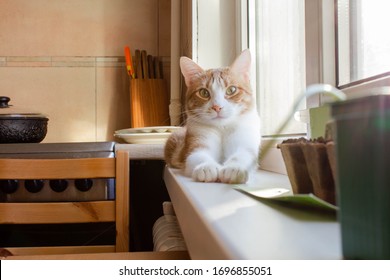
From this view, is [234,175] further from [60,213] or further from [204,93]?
[60,213]

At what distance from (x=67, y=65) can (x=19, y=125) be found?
0.65 meters

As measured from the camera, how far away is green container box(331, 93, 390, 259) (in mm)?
202

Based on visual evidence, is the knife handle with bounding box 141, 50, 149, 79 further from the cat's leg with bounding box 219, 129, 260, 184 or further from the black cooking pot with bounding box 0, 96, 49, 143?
the cat's leg with bounding box 219, 129, 260, 184

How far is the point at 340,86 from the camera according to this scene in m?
0.62

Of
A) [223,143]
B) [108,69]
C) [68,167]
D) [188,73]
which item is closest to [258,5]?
[188,73]

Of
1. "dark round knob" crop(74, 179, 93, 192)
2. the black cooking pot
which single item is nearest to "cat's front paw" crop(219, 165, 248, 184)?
"dark round knob" crop(74, 179, 93, 192)

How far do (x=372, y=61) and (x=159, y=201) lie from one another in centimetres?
104

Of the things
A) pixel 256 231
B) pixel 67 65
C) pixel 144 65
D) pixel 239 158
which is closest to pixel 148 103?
pixel 144 65

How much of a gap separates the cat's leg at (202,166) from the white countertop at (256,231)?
0.55ft

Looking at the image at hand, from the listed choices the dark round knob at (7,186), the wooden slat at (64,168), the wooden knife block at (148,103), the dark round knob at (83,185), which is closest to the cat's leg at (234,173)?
the wooden slat at (64,168)

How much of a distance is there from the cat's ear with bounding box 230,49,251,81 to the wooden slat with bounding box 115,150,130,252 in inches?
11.5

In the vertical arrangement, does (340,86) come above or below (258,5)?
below

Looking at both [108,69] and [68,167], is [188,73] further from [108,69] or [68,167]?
[108,69]
